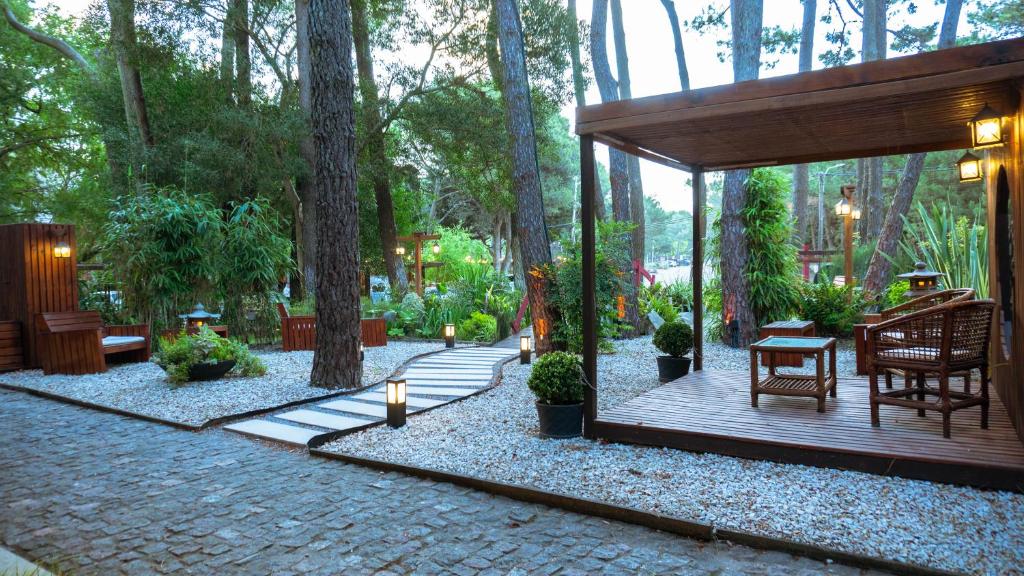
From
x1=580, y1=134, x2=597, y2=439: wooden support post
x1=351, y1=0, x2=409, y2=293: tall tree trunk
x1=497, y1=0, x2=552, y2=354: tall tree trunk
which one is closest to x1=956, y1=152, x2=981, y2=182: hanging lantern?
x1=580, y1=134, x2=597, y2=439: wooden support post

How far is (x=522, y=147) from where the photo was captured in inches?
320

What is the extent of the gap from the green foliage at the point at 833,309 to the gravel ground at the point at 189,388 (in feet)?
19.8

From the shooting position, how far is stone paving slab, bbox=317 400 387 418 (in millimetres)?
5560

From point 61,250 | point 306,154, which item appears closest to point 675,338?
point 61,250

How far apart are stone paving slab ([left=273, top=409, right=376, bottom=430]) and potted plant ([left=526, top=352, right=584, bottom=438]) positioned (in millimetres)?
1558

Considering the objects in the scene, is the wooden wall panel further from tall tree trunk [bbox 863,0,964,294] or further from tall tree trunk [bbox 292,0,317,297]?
tall tree trunk [bbox 863,0,964,294]

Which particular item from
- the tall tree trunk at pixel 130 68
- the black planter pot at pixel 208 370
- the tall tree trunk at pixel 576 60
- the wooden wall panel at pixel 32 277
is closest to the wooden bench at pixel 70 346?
the wooden wall panel at pixel 32 277

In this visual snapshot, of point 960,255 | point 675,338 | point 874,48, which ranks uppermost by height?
point 874,48

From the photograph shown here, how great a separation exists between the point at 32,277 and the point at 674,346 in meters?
8.34

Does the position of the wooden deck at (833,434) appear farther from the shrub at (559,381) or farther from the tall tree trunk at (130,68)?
the tall tree trunk at (130,68)

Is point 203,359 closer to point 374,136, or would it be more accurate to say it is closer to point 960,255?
point 374,136

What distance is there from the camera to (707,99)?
13.0 feet

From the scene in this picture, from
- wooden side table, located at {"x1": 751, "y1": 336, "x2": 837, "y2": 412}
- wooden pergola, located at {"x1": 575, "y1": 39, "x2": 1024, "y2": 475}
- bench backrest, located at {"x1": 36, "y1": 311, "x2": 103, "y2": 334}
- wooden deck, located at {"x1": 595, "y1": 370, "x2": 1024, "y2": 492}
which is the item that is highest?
wooden pergola, located at {"x1": 575, "y1": 39, "x2": 1024, "y2": 475}

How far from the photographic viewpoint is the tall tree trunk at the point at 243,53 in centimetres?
1258
